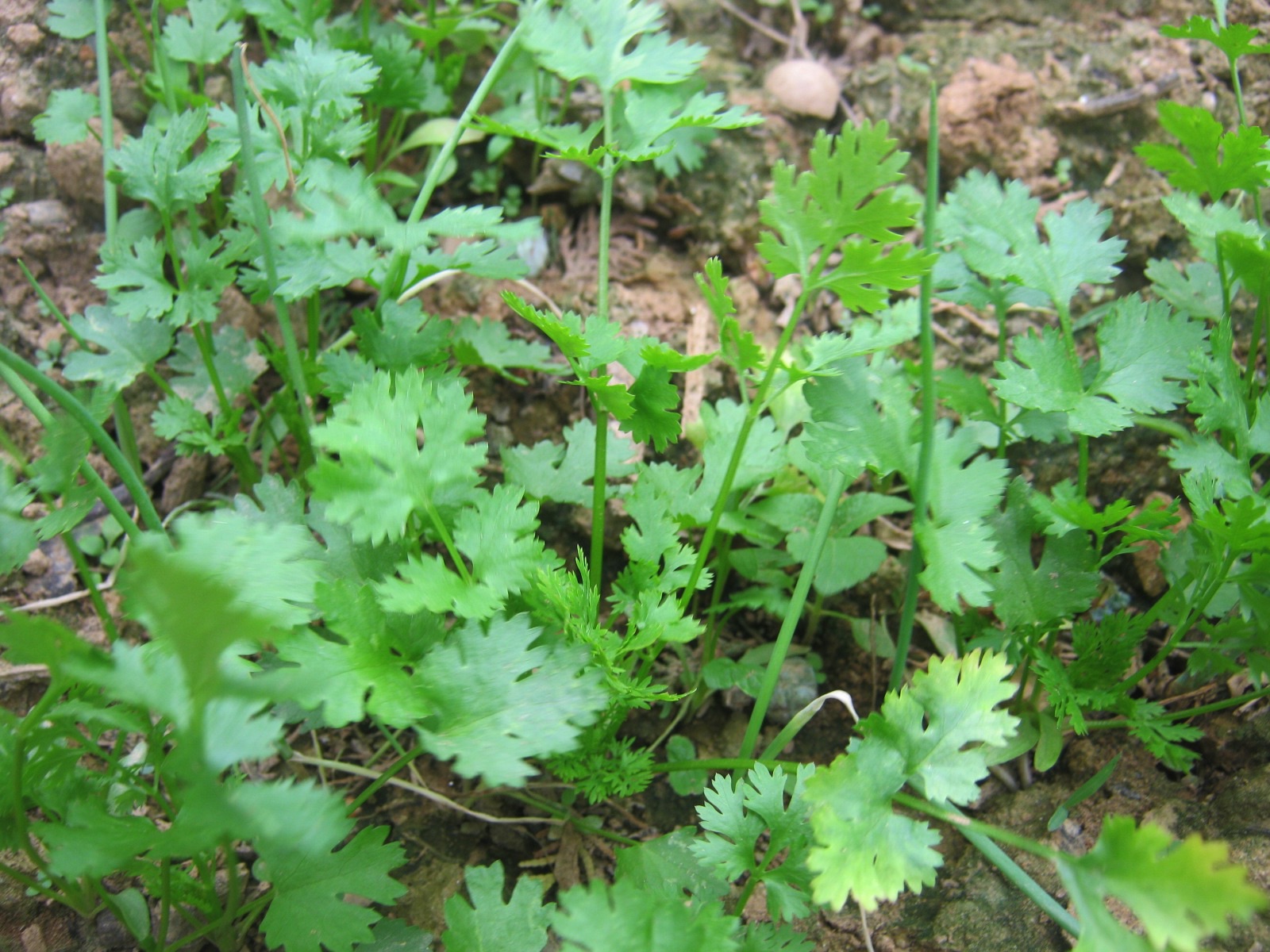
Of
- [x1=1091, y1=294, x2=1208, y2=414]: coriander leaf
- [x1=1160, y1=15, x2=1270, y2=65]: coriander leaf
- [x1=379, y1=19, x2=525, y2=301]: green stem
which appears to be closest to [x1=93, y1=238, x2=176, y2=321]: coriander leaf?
[x1=379, y1=19, x2=525, y2=301]: green stem

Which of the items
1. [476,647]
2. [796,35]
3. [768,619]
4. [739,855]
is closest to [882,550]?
[768,619]


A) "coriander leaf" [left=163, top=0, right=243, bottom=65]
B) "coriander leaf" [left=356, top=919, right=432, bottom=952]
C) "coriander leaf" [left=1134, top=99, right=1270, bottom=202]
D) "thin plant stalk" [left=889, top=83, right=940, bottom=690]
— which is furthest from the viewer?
"coriander leaf" [left=163, top=0, right=243, bottom=65]

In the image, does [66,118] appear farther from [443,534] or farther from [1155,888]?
[1155,888]

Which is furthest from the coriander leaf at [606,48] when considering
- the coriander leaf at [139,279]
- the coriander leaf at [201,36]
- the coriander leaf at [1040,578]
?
the coriander leaf at [1040,578]

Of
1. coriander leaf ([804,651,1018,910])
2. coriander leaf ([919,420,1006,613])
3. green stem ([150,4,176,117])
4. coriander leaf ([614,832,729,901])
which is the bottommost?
coriander leaf ([614,832,729,901])

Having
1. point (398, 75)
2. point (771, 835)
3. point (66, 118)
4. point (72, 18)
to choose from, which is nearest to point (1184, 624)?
point (771, 835)

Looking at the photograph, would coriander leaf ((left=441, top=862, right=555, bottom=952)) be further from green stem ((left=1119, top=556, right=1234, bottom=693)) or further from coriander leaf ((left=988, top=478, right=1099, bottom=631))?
green stem ((left=1119, top=556, right=1234, bottom=693))
